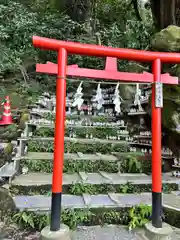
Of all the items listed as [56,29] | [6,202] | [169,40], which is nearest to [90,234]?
[6,202]

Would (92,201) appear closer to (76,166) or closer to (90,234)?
(90,234)

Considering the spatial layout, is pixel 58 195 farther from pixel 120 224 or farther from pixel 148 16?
pixel 148 16

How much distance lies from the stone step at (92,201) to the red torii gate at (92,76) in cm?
55

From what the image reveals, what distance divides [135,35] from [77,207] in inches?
279

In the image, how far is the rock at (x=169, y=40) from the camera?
4254 millimetres

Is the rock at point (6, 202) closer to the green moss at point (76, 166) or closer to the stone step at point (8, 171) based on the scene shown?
the stone step at point (8, 171)

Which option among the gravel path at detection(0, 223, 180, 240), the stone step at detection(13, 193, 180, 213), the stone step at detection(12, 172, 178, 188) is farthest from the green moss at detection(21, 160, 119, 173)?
the gravel path at detection(0, 223, 180, 240)

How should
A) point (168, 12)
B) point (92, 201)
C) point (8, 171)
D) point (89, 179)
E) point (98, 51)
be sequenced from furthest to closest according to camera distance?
point (168, 12)
point (89, 179)
point (8, 171)
point (92, 201)
point (98, 51)

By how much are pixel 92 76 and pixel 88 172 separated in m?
2.52

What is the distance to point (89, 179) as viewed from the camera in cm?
404

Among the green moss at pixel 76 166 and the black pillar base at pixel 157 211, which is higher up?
the green moss at pixel 76 166

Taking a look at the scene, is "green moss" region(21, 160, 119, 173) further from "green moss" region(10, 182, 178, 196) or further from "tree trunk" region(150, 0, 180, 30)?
"tree trunk" region(150, 0, 180, 30)

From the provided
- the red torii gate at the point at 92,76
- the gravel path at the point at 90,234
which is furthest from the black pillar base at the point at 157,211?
the gravel path at the point at 90,234

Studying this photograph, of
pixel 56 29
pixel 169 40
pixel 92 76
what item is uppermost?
pixel 56 29
